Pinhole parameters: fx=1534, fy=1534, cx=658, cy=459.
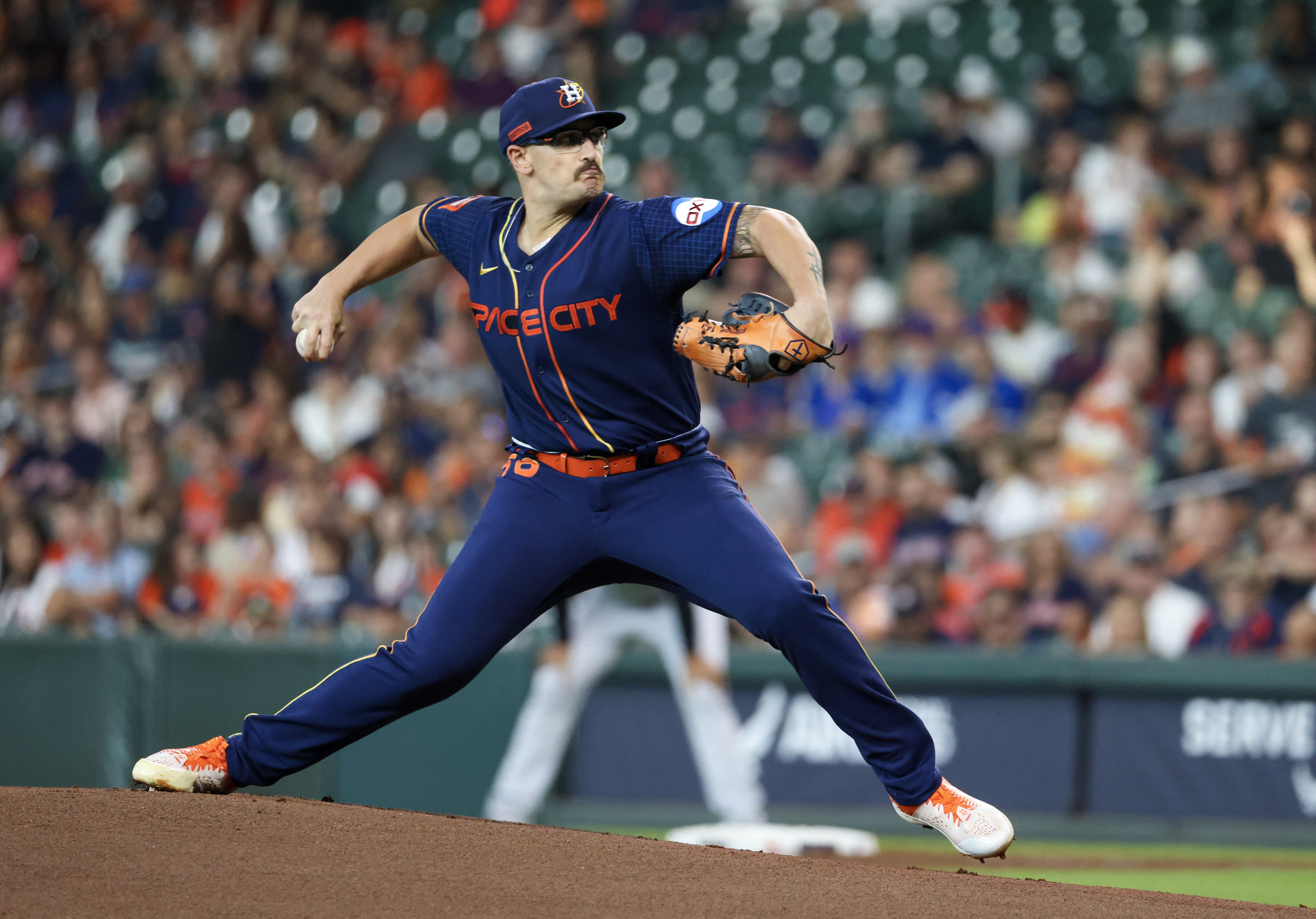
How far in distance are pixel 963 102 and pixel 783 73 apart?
2109 mm

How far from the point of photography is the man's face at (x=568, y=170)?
4090 mm

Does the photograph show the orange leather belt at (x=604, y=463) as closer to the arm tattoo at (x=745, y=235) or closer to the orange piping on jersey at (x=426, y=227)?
the arm tattoo at (x=745, y=235)

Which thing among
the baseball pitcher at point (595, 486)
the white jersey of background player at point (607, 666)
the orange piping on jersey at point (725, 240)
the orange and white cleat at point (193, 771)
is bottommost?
the white jersey of background player at point (607, 666)

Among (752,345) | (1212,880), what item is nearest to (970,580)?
(1212,880)

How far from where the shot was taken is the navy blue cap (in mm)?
4047

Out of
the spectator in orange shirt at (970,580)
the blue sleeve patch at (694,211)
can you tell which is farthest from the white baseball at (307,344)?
the spectator in orange shirt at (970,580)

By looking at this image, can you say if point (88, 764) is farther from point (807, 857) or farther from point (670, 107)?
point (670, 107)

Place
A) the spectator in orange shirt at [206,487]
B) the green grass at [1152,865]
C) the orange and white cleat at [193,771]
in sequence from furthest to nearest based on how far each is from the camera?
the spectator in orange shirt at [206,487], the green grass at [1152,865], the orange and white cleat at [193,771]

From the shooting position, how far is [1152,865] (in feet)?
23.6

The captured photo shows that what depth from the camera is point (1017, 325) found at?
9734mm

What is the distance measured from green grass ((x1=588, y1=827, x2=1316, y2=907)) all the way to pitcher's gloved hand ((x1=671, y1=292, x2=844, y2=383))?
267cm

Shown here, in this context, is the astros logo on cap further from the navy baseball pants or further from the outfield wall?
the outfield wall

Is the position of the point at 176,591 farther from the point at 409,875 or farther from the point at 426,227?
the point at 409,875

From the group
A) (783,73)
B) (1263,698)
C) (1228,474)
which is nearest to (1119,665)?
(1263,698)
